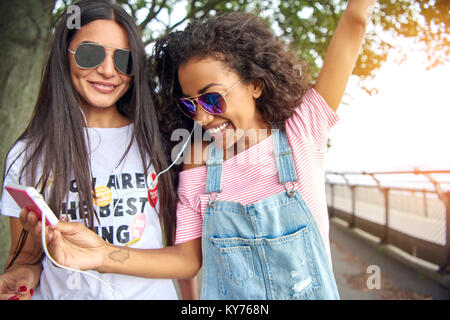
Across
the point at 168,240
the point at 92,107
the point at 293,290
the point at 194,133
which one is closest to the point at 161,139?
the point at 194,133

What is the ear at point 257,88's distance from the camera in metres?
1.77

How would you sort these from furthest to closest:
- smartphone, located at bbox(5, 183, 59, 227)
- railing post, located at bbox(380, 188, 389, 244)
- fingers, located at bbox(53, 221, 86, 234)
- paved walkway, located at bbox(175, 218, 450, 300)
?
railing post, located at bbox(380, 188, 389, 244) → paved walkway, located at bbox(175, 218, 450, 300) → fingers, located at bbox(53, 221, 86, 234) → smartphone, located at bbox(5, 183, 59, 227)

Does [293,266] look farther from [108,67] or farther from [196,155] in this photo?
[108,67]

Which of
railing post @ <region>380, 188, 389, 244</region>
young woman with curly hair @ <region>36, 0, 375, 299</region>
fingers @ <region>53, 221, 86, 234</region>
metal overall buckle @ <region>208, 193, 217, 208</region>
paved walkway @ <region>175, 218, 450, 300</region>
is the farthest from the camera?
railing post @ <region>380, 188, 389, 244</region>

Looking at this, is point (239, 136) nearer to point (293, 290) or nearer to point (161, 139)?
point (161, 139)

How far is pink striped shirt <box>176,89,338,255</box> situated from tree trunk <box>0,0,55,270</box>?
8.95 ft

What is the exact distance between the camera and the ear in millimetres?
1767

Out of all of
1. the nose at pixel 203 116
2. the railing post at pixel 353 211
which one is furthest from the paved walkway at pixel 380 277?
the nose at pixel 203 116

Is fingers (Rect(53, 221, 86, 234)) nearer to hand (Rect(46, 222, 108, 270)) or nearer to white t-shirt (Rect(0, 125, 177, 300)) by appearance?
hand (Rect(46, 222, 108, 270))

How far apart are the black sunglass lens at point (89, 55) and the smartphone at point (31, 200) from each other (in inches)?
27.0

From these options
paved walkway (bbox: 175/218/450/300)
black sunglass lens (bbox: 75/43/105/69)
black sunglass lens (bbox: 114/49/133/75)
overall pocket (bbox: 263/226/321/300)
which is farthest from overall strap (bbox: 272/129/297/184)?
paved walkway (bbox: 175/218/450/300)

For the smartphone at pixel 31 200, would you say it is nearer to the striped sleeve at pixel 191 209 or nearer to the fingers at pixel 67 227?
the fingers at pixel 67 227

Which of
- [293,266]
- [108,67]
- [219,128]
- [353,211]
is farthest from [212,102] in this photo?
[353,211]

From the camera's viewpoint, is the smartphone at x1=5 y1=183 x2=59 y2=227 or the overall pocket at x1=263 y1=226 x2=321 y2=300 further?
the overall pocket at x1=263 y1=226 x2=321 y2=300
